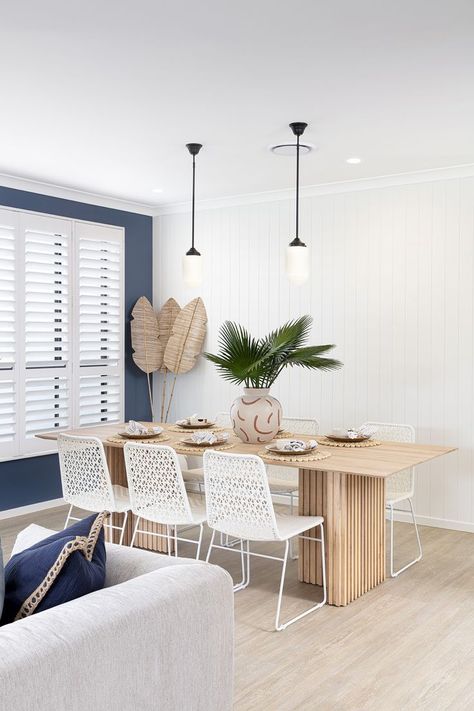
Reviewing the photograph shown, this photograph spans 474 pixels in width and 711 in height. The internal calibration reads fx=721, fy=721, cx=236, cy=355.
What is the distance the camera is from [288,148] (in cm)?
461

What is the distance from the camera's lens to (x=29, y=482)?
5766 millimetres

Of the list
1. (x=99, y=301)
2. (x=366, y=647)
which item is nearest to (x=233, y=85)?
(x=366, y=647)

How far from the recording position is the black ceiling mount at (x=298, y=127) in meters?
4.08

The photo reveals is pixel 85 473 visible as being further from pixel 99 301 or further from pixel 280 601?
pixel 99 301

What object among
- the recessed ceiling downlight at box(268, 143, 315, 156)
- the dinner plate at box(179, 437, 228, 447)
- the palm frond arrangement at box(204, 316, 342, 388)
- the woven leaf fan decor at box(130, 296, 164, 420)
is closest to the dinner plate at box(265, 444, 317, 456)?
the dinner plate at box(179, 437, 228, 447)

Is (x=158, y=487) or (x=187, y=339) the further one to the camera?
(x=187, y=339)

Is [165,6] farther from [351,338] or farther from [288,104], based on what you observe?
[351,338]

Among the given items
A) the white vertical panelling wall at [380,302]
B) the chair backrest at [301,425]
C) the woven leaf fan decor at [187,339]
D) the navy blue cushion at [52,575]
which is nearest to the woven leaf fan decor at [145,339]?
the woven leaf fan decor at [187,339]

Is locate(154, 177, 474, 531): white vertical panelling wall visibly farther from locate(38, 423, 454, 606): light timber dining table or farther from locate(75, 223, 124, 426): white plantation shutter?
locate(38, 423, 454, 606): light timber dining table

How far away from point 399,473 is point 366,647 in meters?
1.53

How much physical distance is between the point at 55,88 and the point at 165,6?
108 cm

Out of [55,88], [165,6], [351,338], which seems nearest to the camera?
[165,6]

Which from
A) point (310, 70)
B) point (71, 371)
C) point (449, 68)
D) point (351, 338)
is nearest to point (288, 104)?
point (310, 70)

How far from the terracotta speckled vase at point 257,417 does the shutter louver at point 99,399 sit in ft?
7.66
